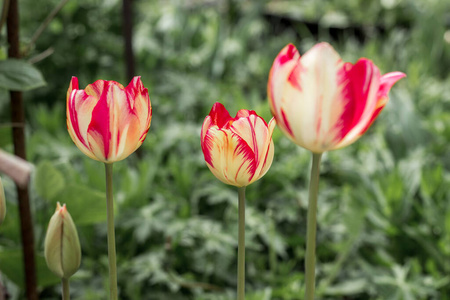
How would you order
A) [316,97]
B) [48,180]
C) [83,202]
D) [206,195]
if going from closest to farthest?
[316,97] → [48,180] → [83,202] → [206,195]

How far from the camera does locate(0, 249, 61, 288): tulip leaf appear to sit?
921mm

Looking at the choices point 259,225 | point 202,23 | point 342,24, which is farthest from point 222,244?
point 342,24

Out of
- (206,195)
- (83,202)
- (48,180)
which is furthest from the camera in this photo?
(206,195)

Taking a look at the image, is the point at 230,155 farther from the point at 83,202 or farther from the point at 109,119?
the point at 83,202

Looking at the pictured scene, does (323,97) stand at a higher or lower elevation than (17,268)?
higher

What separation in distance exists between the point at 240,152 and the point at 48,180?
46 cm

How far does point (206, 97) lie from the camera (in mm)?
2072

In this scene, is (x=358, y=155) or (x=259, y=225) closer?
(x=259, y=225)

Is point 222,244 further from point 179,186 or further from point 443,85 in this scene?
point 443,85

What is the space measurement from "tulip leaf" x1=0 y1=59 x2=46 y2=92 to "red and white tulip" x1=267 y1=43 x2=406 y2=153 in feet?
1.27

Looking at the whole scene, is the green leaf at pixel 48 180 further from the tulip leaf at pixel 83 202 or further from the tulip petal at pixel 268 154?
the tulip petal at pixel 268 154

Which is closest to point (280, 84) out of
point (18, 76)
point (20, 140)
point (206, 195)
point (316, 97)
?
point (316, 97)

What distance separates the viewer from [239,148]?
0.43 meters

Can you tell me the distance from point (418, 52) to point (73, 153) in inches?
65.8
